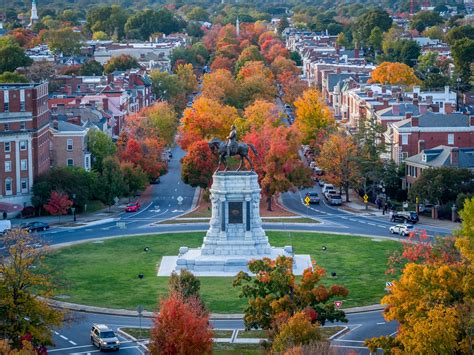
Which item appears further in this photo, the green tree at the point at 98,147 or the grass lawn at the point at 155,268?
the green tree at the point at 98,147

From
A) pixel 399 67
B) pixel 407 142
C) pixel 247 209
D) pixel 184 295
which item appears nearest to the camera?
pixel 184 295

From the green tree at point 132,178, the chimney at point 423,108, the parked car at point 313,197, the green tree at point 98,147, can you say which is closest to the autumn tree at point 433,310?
the parked car at point 313,197

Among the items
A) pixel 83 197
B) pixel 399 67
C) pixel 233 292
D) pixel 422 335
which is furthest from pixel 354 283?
pixel 399 67

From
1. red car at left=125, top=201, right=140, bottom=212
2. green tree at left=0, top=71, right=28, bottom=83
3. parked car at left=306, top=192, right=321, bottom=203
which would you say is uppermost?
green tree at left=0, top=71, right=28, bottom=83

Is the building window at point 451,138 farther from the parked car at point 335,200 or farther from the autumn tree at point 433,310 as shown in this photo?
the autumn tree at point 433,310

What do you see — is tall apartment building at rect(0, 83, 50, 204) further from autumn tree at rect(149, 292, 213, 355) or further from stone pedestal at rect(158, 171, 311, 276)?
autumn tree at rect(149, 292, 213, 355)

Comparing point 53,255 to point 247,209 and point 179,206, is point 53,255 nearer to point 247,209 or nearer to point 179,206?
point 247,209

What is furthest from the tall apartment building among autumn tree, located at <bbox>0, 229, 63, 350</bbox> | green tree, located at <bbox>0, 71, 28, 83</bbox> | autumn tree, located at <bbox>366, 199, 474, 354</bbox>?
autumn tree, located at <bbox>366, 199, 474, 354</bbox>
